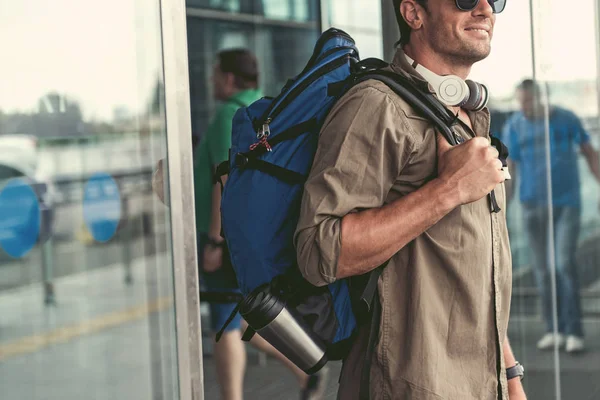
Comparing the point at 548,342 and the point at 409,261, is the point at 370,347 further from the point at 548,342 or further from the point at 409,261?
the point at 548,342

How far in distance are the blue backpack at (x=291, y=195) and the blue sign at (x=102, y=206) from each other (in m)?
0.51

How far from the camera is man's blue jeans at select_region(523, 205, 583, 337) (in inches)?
194

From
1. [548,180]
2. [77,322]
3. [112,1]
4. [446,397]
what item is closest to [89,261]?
[77,322]

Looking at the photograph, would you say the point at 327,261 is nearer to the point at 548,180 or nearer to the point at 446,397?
the point at 446,397

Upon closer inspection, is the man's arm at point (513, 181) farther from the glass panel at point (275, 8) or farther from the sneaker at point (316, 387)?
the glass panel at point (275, 8)

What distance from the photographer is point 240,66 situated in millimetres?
4789

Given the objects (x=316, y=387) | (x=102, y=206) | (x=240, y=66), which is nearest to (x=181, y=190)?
(x=102, y=206)

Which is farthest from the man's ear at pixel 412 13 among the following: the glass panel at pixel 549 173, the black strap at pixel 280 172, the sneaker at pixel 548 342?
the sneaker at pixel 548 342

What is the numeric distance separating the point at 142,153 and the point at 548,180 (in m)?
3.03

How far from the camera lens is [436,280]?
1.95 meters

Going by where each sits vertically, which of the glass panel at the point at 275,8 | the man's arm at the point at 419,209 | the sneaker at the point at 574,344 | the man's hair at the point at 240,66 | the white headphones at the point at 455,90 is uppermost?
the glass panel at the point at 275,8

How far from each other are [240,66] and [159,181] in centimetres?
246

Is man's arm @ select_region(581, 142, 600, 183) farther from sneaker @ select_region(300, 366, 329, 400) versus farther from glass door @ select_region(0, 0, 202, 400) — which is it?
glass door @ select_region(0, 0, 202, 400)

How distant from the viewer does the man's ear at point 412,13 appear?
2.14 meters
